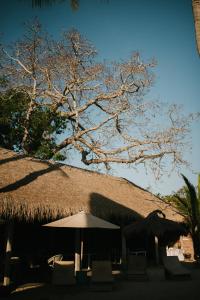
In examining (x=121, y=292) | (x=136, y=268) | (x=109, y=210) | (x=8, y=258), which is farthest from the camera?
(x=109, y=210)

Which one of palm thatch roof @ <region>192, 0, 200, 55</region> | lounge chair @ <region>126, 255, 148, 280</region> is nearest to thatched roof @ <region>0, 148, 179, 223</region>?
lounge chair @ <region>126, 255, 148, 280</region>

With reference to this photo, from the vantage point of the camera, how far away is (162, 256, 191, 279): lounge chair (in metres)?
8.22

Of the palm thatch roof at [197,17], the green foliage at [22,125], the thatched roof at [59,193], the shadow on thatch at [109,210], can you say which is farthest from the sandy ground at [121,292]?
the green foliage at [22,125]

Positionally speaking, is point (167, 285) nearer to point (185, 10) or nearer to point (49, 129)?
point (185, 10)

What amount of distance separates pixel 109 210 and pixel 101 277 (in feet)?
11.3

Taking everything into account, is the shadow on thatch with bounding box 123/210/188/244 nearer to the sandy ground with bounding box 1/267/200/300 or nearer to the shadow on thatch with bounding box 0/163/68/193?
the sandy ground with bounding box 1/267/200/300

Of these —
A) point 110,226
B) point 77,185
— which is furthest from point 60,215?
point 77,185

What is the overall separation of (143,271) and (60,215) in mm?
3131

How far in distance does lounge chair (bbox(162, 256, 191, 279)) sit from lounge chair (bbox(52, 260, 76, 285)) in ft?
10.2

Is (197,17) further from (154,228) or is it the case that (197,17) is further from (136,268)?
(136,268)

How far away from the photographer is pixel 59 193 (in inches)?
392

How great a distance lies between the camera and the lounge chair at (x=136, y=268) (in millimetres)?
8141

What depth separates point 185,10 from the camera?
509cm

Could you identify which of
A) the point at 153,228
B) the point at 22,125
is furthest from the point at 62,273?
the point at 22,125
